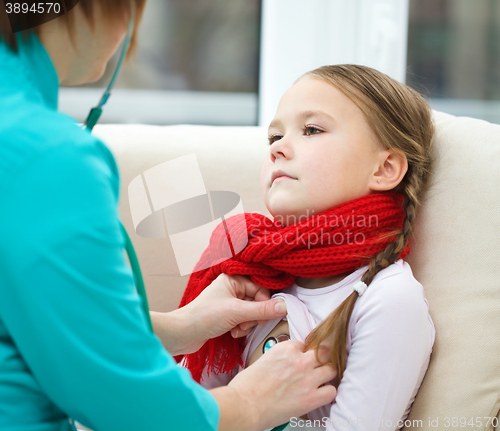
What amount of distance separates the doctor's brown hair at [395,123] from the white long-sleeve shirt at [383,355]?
0.16 feet

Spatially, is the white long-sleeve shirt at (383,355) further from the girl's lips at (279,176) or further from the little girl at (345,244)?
the girl's lips at (279,176)

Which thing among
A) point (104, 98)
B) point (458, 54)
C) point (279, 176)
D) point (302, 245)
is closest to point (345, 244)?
point (302, 245)

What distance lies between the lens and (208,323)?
800mm

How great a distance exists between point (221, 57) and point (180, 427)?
1.61 m

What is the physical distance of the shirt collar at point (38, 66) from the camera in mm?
458

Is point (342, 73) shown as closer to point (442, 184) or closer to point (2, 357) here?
point (442, 184)

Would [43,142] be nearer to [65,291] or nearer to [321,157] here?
[65,291]

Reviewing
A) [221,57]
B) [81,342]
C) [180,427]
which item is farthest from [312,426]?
[221,57]

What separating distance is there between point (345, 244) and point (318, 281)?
12 cm

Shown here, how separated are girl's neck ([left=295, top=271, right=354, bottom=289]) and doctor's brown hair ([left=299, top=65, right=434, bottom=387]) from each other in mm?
82

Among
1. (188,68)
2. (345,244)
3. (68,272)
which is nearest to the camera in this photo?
(68,272)

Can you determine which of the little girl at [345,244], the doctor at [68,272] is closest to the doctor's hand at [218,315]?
the little girl at [345,244]

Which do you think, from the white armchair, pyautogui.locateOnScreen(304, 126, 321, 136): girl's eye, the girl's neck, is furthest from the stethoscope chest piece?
pyautogui.locateOnScreen(304, 126, 321, 136): girl's eye

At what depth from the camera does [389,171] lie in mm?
829
